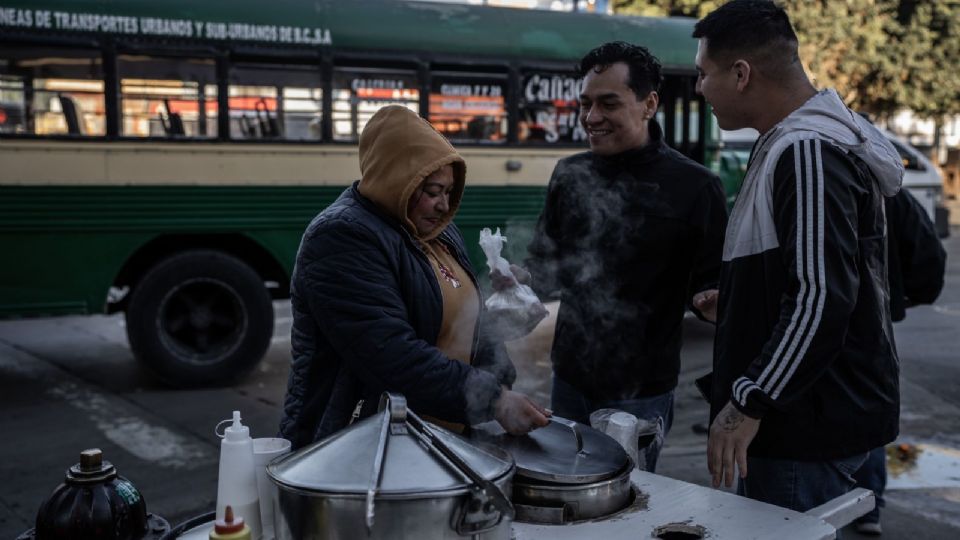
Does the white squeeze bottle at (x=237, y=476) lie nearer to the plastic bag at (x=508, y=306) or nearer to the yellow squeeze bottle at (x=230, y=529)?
the yellow squeeze bottle at (x=230, y=529)

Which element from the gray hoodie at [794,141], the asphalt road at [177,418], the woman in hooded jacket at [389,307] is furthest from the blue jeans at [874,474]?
the woman in hooded jacket at [389,307]

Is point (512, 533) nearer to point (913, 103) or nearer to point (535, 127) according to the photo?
point (535, 127)

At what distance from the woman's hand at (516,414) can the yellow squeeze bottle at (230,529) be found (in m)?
0.72

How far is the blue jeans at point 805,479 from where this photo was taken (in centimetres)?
246

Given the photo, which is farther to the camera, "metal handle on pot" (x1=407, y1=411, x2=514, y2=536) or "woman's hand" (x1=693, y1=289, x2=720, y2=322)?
"woman's hand" (x1=693, y1=289, x2=720, y2=322)

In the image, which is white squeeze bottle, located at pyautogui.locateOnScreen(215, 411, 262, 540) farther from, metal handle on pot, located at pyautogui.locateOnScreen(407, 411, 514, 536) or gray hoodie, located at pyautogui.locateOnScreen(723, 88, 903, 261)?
gray hoodie, located at pyautogui.locateOnScreen(723, 88, 903, 261)

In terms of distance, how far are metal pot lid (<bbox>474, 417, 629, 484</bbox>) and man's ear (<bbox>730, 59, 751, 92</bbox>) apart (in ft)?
3.37

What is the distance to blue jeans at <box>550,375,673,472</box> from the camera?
329cm

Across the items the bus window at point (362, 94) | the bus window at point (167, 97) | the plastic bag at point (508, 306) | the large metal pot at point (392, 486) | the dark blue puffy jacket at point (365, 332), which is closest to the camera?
the large metal pot at point (392, 486)

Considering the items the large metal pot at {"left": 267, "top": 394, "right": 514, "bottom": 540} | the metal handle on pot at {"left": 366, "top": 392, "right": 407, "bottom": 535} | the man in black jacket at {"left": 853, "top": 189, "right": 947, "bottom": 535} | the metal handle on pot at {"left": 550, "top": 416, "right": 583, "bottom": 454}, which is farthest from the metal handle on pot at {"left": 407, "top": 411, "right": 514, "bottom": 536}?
the man in black jacket at {"left": 853, "top": 189, "right": 947, "bottom": 535}

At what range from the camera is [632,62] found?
11.0 feet

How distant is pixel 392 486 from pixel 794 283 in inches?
44.5

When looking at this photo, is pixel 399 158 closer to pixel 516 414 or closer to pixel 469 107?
pixel 516 414

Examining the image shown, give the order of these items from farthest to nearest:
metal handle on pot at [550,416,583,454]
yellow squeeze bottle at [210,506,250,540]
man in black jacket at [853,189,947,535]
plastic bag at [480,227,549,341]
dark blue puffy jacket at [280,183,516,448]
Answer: man in black jacket at [853,189,947,535]
plastic bag at [480,227,549,341]
metal handle on pot at [550,416,583,454]
dark blue puffy jacket at [280,183,516,448]
yellow squeeze bottle at [210,506,250,540]
